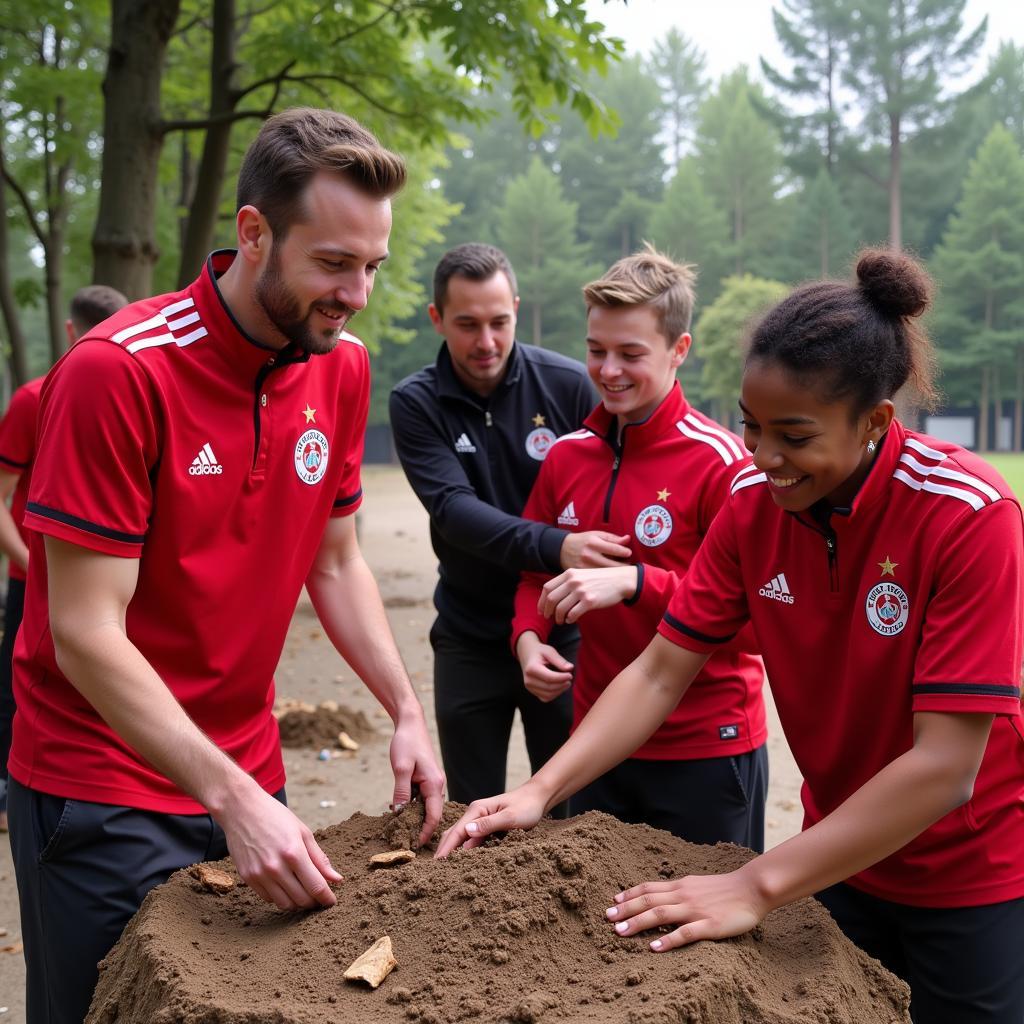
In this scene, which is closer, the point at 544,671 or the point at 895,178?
the point at 544,671

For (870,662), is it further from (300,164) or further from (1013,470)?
(1013,470)

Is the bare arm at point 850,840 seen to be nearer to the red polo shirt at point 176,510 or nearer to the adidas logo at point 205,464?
the red polo shirt at point 176,510

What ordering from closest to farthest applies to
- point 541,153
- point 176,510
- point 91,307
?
point 176,510 < point 91,307 < point 541,153

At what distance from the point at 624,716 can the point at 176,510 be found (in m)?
1.10

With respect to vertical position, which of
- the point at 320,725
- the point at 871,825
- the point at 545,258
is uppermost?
the point at 545,258

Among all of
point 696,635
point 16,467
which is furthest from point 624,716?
point 16,467

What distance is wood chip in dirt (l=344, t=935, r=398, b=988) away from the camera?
187cm

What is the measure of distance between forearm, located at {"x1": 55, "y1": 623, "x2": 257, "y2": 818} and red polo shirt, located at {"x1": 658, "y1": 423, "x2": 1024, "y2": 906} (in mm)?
1082

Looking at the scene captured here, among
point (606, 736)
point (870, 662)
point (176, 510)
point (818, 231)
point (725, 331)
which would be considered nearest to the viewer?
point (870, 662)

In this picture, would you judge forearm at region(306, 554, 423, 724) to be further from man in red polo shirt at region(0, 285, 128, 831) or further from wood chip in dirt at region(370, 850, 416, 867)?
man in red polo shirt at region(0, 285, 128, 831)

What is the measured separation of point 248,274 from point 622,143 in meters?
56.7

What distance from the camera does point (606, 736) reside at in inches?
99.4

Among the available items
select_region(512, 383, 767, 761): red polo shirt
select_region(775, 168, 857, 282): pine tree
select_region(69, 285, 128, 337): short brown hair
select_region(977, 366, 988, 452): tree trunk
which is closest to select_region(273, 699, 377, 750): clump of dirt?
select_region(69, 285, 128, 337): short brown hair

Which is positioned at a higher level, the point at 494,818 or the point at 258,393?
the point at 258,393
